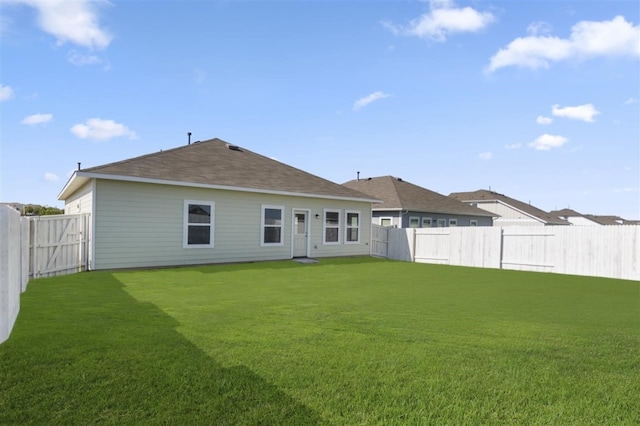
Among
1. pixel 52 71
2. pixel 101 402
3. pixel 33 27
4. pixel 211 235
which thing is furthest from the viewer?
pixel 211 235

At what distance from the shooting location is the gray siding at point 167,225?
1184 cm

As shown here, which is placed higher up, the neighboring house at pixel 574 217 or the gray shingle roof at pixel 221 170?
the gray shingle roof at pixel 221 170

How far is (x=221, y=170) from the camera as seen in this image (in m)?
15.3

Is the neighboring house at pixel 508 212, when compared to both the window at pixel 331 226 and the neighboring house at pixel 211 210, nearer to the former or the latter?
the neighboring house at pixel 211 210

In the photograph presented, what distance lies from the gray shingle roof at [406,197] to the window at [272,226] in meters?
8.75

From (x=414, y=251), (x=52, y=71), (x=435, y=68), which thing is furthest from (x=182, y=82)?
(x=414, y=251)

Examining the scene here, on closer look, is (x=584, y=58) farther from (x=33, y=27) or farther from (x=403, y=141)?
(x=33, y=27)

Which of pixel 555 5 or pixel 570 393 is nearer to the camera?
pixel 570 393

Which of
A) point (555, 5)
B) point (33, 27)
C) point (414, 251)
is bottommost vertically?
point (414, 251)

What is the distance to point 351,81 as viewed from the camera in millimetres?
17125

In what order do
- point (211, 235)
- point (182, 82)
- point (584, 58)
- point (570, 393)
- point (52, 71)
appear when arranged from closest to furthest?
point (570, 393)
point (52, 71)
point (584, 58)
point (211, 235)
point (182, 82)

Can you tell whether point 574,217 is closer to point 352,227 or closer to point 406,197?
point 406,197

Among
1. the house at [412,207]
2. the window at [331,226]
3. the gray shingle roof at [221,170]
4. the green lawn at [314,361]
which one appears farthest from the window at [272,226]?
the house at [412,207]

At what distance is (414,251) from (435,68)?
9254 mm
